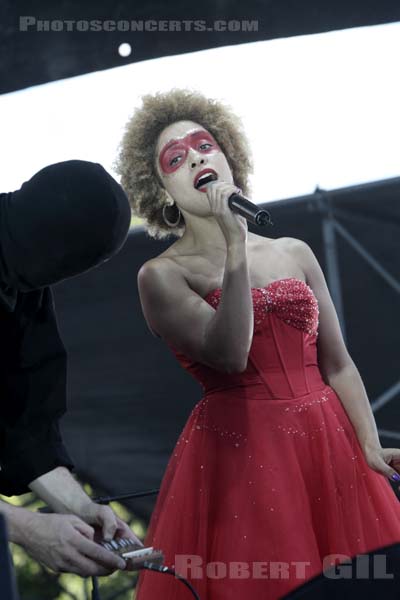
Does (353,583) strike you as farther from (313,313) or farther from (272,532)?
(313,313)

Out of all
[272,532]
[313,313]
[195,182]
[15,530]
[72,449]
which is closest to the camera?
[15,530]

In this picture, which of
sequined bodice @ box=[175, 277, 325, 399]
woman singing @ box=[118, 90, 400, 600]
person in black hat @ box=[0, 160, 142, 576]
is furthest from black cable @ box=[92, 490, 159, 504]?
person in black hat @ box=[0, 160, 142, 576]

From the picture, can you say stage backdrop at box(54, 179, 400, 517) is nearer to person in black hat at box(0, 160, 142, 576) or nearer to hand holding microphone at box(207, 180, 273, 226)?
hand holding microphone at box(207, 180, 273, 226)

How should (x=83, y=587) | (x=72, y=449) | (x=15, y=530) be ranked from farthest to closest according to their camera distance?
(x=83, y=587) → (x=72, y=449) → (x=15, y=530)

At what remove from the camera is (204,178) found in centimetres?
240

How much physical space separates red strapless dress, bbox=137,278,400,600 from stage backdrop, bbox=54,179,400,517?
0.48 meters

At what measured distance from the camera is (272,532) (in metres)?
1.96

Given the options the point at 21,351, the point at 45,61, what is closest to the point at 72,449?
the point at 45,61

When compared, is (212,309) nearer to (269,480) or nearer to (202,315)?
(202,315)

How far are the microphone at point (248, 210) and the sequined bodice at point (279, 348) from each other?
0.80 feet

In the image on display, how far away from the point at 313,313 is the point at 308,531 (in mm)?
527

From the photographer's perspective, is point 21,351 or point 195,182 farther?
point 195,182

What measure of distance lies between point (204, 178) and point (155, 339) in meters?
0.55

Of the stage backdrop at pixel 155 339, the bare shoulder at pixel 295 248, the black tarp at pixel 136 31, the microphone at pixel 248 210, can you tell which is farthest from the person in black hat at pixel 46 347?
the black tarp at pixel 136 31
